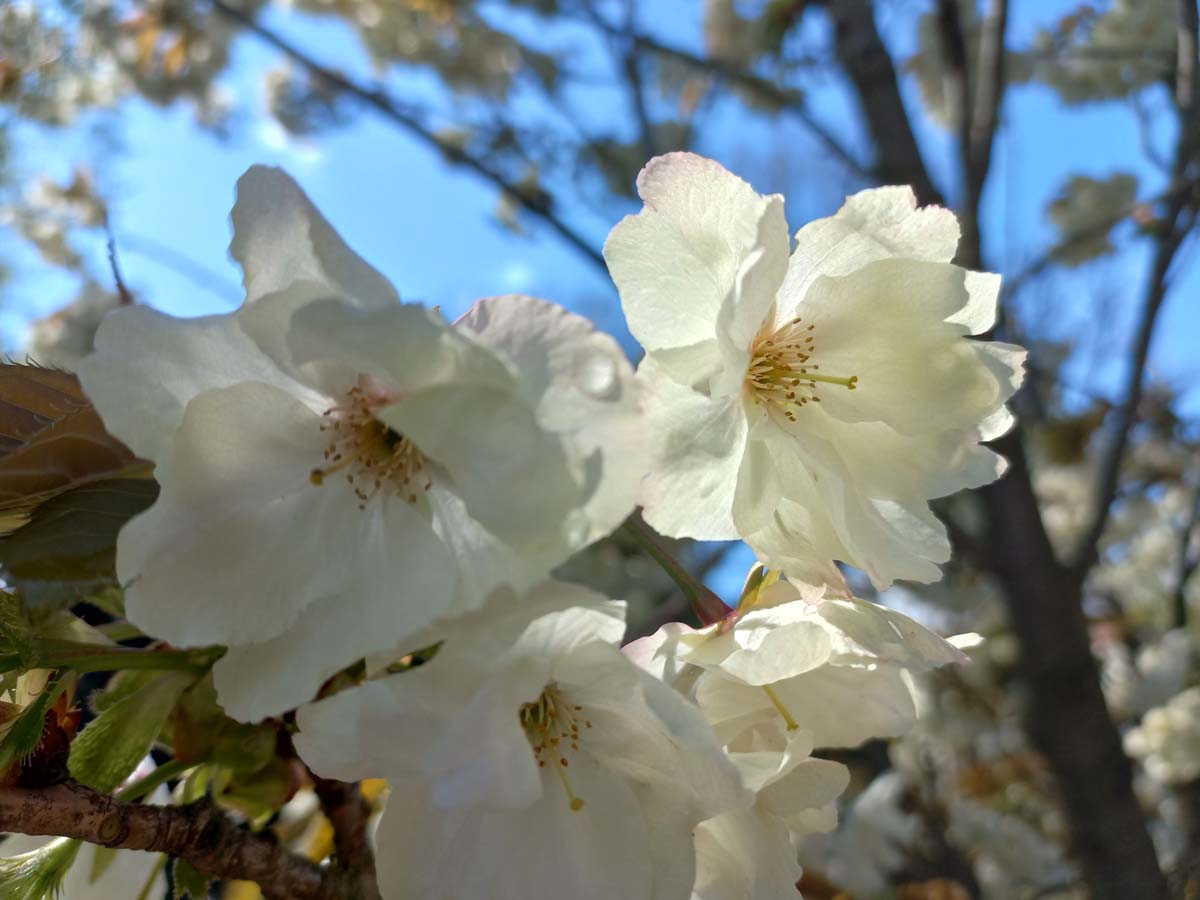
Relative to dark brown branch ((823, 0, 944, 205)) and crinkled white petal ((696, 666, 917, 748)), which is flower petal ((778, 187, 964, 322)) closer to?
crinkled white petal ((696, 666, 917, 748))

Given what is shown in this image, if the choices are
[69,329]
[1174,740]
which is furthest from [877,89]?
[69,329]

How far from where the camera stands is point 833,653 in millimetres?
405

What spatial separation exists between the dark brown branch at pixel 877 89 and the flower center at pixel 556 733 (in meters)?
1.67

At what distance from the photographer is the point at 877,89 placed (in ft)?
6.38

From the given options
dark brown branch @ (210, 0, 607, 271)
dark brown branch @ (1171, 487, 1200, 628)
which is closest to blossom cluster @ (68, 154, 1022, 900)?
dark brown branch @ (210, 0, 607, 271)

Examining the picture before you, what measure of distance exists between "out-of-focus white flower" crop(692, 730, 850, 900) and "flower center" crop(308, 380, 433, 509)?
7.9 inches

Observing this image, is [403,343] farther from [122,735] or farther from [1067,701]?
[1067,701]

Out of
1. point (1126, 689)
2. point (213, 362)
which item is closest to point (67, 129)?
point (213, 362)

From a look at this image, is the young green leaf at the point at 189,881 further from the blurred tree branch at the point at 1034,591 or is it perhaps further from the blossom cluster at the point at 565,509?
the blurred tree branch at the point at 1034,591

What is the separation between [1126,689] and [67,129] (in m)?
4.92

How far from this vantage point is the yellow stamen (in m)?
0.43

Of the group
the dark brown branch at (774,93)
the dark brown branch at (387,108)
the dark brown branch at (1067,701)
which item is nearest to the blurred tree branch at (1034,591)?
the dark brown branch at (1067,701)

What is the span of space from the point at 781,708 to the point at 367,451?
236 millimetres

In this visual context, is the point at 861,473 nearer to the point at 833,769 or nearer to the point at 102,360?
the point at 833,769
